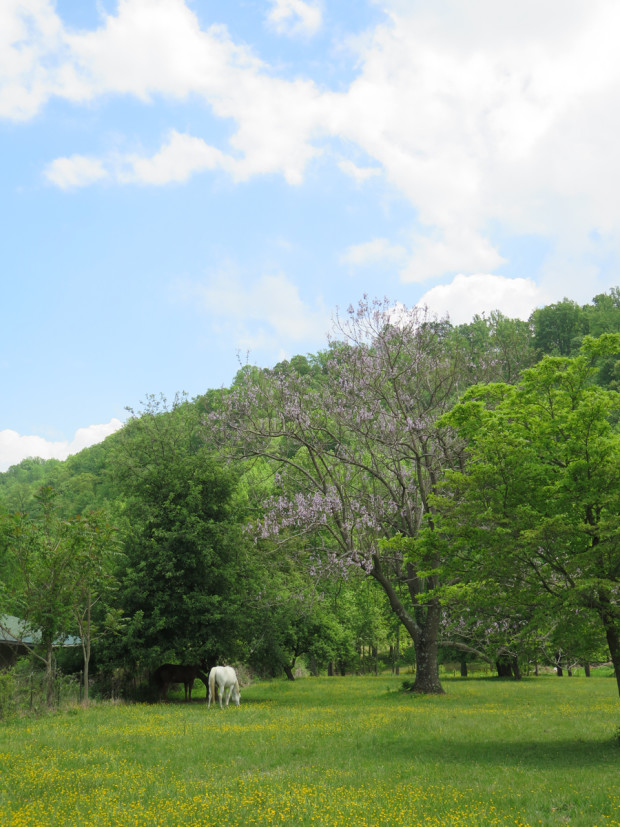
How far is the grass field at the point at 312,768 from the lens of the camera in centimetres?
934

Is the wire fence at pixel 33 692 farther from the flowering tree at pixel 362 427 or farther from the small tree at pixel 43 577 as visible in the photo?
the flowering tree at pixel 362 427

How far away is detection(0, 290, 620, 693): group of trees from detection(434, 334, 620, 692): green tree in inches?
2.1

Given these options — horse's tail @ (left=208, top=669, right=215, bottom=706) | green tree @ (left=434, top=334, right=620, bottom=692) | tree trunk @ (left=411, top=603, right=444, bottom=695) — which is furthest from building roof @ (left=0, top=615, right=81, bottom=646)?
green tree @ (left=434, top=334, right=620, bottom=692)

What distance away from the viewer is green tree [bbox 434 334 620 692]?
14352 millimetres

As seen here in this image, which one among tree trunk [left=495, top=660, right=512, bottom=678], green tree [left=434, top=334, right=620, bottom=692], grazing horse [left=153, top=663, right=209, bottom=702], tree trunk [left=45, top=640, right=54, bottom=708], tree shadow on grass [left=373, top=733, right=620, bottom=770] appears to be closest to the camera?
tree shadow on grass [left=373, top=733, right=620, bottom=770]

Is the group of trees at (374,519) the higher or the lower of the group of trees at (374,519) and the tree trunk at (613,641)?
the higher

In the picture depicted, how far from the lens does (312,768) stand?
494 inches

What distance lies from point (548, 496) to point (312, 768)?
8303 mm

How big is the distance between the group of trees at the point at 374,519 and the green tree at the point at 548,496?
5cm

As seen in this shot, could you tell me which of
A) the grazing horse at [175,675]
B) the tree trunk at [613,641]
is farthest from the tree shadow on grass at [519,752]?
the grazing horse at [175,675]

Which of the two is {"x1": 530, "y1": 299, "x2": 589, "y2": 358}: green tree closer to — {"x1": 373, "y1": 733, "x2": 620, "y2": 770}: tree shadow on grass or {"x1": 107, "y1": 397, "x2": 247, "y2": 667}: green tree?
{"x1": 107, "y1": 397, "x2": 247, "y2": 667}: green tree

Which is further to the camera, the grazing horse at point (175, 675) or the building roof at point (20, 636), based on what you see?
the grazing horse at point (175, 675)

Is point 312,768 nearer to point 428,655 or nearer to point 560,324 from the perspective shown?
point 428,655

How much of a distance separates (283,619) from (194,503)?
725cm
